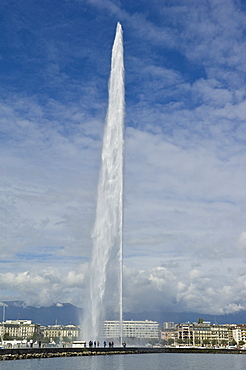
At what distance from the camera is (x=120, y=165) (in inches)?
2154

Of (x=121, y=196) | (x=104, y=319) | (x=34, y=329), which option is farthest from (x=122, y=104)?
(x=34, y=329)

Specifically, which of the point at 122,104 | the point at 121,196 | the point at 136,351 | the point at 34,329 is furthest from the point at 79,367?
the point at 34,329

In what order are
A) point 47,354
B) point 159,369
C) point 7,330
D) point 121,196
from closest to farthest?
1. point 159,369
2. point 47,354
3. point 121,196
4. point 7,330

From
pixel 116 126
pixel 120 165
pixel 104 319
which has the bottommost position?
pixel 104 319

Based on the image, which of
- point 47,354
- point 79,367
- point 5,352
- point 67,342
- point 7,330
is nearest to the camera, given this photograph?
point 79,367

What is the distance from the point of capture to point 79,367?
38.8 m

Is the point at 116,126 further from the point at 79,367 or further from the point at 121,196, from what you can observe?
the point at 79,367

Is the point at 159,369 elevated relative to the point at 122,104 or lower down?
lower down

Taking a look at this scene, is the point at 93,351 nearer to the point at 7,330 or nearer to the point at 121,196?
the point at 121,196

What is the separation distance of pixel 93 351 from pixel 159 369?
13066mm

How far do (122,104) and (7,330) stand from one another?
153544 millimetres

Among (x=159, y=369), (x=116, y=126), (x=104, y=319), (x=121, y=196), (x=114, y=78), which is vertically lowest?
(x=159, y=369)

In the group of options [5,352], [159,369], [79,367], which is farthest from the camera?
[5,352]

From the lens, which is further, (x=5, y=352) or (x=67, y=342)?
(x=67, y=342)
